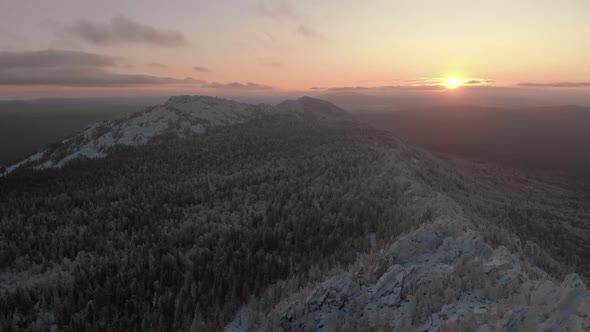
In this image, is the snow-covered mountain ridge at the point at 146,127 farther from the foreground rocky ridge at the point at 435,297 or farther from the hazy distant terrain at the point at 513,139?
the hazy distant terrain at the point at 513,139

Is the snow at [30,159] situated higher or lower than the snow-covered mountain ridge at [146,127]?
lower

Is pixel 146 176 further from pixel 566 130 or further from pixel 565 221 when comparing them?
pixel 566 130

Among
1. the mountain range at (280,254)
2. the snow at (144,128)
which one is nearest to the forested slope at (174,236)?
the mountain range at (280,254)

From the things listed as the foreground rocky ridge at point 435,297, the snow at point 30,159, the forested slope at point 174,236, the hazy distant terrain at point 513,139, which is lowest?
the hazy distant terrain at point 513,139

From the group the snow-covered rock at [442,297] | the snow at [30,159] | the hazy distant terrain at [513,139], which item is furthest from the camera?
the hazy distant terrain at [513,139]

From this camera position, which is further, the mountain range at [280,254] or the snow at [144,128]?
the snow at [144,128]

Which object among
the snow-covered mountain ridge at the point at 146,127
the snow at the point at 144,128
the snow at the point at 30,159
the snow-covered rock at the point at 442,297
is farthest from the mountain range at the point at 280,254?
the snow at the point at 30,159

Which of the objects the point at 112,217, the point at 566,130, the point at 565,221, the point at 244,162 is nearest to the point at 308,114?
the point at 244,162

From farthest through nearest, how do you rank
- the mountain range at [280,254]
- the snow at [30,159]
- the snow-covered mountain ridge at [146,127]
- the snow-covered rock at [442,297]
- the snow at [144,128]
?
the snow at [30,159], the snow-covered mountain ridge at [146,127], the snow at [144,128], the mountain range at [280,254], the snow-covered rock at [442,297]
